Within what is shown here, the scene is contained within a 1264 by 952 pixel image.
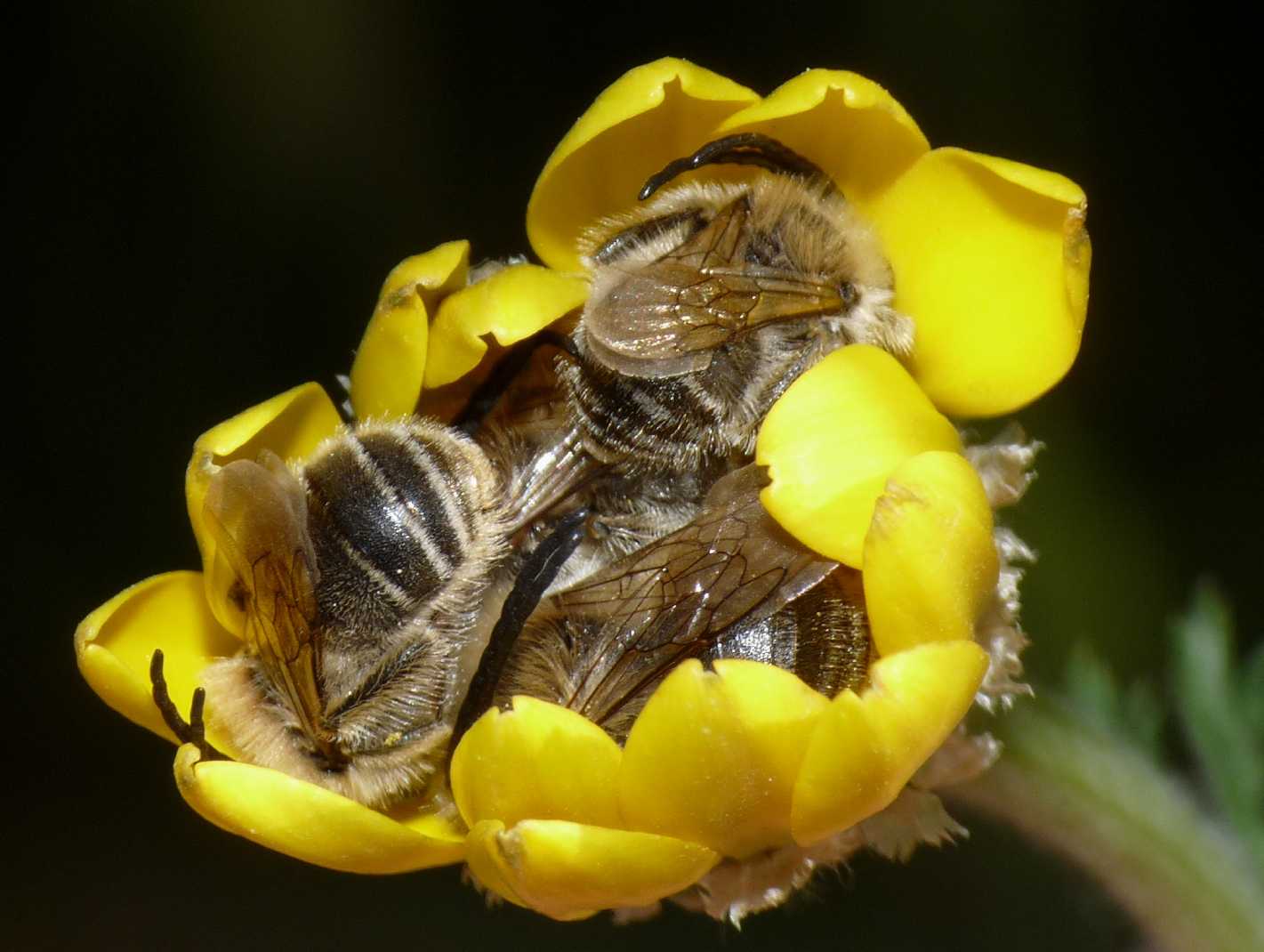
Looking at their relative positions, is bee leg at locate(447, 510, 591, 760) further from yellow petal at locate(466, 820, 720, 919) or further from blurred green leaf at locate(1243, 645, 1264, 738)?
blurred green leaf at locate(1243, 645, 1264, 738)

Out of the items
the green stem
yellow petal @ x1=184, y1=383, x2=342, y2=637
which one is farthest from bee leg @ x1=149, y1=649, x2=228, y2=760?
the green stem

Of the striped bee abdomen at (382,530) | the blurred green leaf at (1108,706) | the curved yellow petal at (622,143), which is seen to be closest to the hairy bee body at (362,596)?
the striped bee abdomen at (382,530)

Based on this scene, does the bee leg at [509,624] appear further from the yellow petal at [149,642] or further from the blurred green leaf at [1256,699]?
the blurred green leaf at [1256,699]

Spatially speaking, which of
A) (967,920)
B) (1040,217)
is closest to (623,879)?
(1040,217)

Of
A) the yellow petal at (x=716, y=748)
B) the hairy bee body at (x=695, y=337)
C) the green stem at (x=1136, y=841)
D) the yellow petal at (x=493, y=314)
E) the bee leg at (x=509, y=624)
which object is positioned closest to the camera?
the yellow petal at (x=716, y=748)

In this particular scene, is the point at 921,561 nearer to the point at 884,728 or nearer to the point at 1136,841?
the point at 884,728

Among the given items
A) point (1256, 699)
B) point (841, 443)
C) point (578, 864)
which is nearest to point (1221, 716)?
point (1256, 699)
